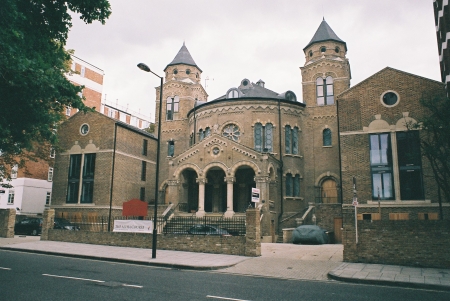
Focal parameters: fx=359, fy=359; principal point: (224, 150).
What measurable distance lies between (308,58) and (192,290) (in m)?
32.3

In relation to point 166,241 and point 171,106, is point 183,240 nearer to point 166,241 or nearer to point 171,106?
point 166,241

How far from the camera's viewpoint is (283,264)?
588 inches

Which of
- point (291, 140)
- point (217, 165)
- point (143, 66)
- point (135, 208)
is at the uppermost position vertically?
point (291, 140)

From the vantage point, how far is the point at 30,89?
12.2 metres

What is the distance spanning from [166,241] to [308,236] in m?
9.77

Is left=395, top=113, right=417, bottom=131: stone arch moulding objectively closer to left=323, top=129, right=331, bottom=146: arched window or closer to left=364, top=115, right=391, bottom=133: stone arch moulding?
left=364, top=115, right=391, bottom=133: stone arch moulding

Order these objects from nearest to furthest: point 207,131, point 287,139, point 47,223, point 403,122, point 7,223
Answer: point 47,223 < point 403,122 < point 7,223 < point 287,139 < point 207,131

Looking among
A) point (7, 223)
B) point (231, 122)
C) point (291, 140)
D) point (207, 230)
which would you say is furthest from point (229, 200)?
point (7, 223)

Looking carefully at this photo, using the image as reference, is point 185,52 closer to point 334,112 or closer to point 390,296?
point 334,112

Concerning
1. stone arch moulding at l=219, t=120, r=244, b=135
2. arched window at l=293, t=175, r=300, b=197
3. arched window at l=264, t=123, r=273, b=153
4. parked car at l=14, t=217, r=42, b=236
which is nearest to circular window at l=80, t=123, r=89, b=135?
parked car at l=14, t=217, r=42, b=236

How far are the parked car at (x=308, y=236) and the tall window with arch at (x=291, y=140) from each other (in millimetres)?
11021

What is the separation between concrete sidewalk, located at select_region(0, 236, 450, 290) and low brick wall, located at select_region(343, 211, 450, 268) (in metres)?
0.58

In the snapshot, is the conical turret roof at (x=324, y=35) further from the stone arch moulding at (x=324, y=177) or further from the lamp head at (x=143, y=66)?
the lamp head at (x=143, y=66)

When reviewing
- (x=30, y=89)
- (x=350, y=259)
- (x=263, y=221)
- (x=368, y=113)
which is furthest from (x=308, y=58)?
(x=30, y=89)
